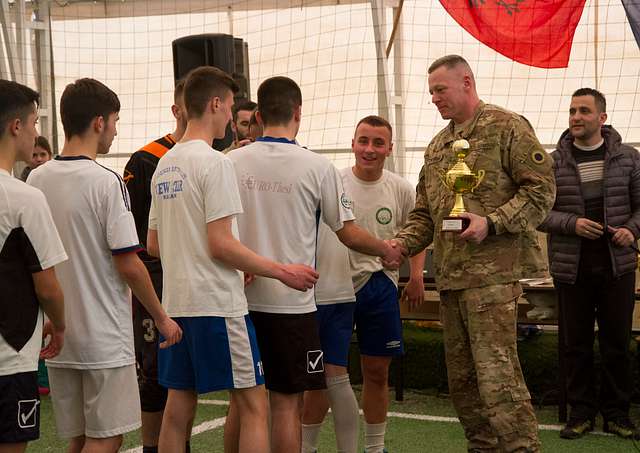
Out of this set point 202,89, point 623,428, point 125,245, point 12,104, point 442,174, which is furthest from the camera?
point 623,428

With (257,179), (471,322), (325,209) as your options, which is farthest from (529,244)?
(257,179)

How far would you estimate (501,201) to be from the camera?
4.66 m

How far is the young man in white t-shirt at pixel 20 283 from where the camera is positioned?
3420 mm

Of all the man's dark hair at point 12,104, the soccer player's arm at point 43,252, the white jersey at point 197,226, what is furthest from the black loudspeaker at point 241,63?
the soccer player's arm at point 43,252

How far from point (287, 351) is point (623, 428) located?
2.93 metres

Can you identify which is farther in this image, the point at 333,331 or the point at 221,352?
the point at 333,331

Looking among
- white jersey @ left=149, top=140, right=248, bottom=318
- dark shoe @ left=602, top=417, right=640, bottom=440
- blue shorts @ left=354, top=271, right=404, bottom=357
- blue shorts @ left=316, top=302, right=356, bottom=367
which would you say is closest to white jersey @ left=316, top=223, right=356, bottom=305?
blue shorts @ left=316, top=302, right=356, bottom=367

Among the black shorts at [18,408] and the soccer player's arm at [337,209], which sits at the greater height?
the soccer player's arm at [337,209]

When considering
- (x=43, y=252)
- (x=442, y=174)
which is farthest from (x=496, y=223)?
(x=43, y=252)

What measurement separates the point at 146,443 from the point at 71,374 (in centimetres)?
122

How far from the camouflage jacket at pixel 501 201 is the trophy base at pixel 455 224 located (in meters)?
0.13

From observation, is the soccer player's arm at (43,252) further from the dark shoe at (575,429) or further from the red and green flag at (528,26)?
the red and green flag at (528,26)

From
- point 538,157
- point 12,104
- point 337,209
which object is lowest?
point 337,209

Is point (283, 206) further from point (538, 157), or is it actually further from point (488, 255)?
point (538, 157)
